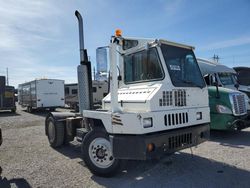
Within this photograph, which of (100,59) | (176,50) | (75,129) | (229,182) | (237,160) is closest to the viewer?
(229,182)

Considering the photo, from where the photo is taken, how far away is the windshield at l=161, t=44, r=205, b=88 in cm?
468

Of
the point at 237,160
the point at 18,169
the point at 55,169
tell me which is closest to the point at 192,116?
the point at 237,160

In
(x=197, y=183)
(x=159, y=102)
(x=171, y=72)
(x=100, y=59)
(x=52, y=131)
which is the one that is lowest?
(x=197, y=183)

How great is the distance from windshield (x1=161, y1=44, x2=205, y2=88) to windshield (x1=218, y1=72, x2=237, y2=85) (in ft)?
17.2

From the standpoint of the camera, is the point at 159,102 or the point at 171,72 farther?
the point at 171,72

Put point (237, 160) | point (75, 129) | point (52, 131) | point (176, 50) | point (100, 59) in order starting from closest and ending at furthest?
1. point (100, 59)
2. point (176, 50)
3. point (237, 160)
4. point (75, 129)
5. point (52, 131)

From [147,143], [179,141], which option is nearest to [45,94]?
[179,141]

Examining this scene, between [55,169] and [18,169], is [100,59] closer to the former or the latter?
[55,169]

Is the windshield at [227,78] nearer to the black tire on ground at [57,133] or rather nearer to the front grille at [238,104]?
the front grille at [238,104]

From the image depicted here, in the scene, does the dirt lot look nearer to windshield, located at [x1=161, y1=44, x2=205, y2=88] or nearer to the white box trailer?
windshield, located at [x1=161, y1=44, x2=205, y2=88]

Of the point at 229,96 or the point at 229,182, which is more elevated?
the point at 229,96

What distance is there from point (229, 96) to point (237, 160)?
2743 mm

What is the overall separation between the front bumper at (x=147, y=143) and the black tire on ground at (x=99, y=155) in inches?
16.3

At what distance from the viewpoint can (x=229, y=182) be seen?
4090mm
